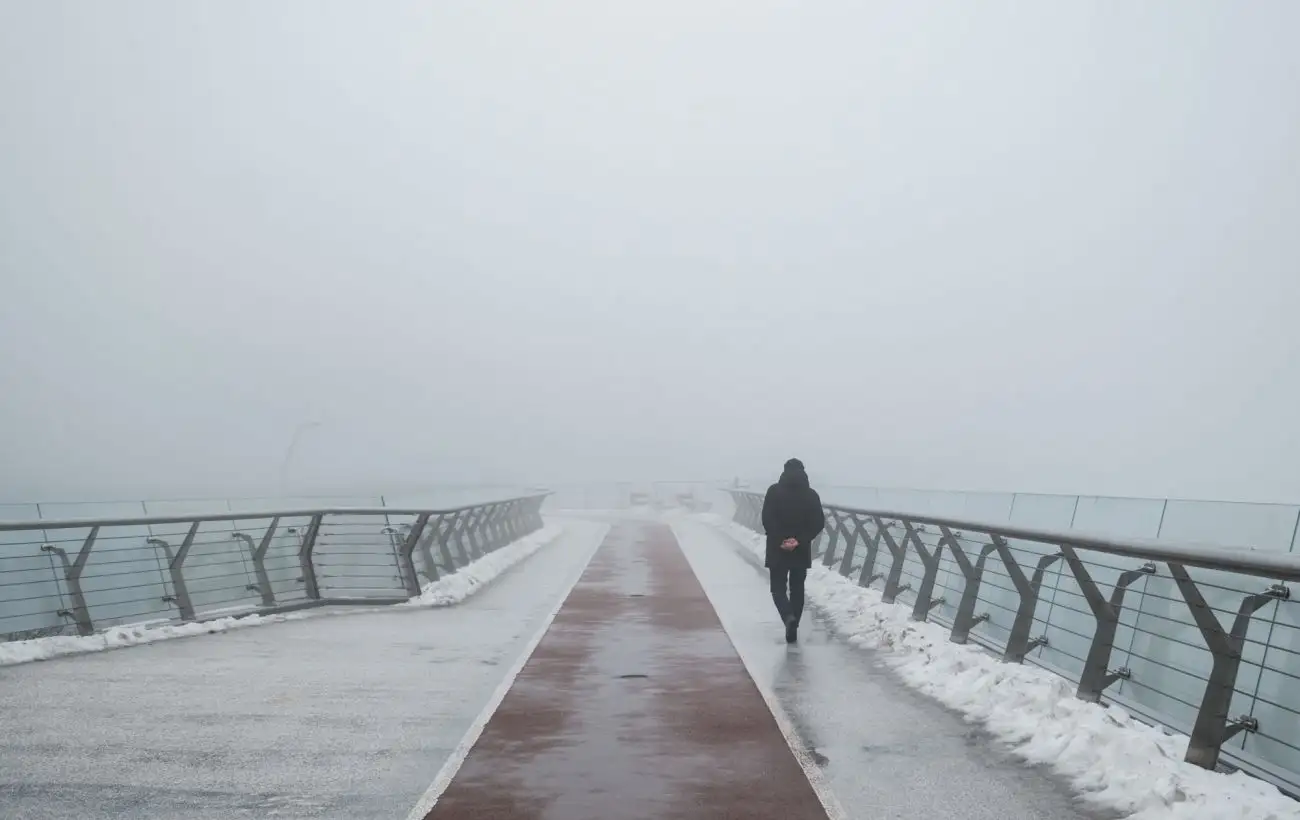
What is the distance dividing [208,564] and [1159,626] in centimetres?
1079

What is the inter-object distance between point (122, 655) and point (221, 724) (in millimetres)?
3863

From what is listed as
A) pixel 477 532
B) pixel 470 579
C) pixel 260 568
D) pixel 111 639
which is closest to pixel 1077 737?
pixel 111 639

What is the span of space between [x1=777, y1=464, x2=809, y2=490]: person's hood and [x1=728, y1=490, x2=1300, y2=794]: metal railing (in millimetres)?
1452

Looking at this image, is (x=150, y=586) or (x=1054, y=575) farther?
(x=150, y=586)

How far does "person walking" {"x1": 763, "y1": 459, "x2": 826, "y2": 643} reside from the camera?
12266 mm

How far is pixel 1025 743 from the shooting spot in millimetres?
7352

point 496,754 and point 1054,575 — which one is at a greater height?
point 1054,575

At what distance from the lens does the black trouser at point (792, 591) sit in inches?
484

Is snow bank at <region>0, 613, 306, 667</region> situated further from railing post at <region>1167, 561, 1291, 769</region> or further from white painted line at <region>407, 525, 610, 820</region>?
railing post at <region>1167, 561, 1291, 769</region>

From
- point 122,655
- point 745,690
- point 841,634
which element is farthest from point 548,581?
point 745,690

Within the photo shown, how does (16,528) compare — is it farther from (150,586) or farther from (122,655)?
(150,586)

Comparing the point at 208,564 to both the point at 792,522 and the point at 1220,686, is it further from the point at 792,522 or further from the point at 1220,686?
the point at 1220,686

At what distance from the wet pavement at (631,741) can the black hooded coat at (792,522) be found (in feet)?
3.72

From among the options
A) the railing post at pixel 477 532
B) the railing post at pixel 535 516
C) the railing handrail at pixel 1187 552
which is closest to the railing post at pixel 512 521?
the railing post at pixel 535 516
